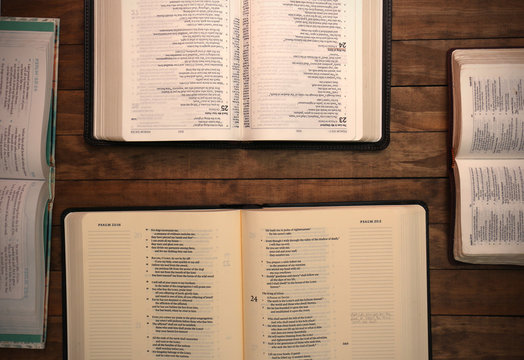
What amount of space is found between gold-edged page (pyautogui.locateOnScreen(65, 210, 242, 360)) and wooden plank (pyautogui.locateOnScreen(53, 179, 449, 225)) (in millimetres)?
38

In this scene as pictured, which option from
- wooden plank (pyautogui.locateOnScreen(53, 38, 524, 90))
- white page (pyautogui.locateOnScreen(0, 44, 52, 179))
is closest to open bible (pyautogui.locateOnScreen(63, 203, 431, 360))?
white page (pyautogui.locateOnScreen(0, 44, 52, 179))

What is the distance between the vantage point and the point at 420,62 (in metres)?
0.70

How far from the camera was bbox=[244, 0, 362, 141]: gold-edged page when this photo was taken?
65cm

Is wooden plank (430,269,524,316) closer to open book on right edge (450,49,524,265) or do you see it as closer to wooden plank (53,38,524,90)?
open book on right edge (450,49,524,265)

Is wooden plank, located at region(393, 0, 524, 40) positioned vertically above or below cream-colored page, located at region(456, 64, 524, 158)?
above

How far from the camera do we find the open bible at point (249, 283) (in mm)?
668

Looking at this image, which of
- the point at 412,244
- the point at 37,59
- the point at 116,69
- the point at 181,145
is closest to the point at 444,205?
the point at 412,244

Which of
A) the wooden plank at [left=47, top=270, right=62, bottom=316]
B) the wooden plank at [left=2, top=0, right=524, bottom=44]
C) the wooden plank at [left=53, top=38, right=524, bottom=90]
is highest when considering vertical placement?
the wooden plank at [left=2, top=0, right=524, bottom=44]

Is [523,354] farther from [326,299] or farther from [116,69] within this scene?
[116,69]

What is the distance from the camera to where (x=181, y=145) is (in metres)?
0.70

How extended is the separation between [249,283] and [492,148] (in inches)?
19.2

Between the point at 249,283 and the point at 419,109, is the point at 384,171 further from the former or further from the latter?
the point at 249,283

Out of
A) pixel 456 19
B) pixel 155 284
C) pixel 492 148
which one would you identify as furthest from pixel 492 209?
pixel 155 284

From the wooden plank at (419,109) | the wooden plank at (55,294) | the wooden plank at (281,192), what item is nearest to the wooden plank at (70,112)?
the wooden plank at (281,192)
